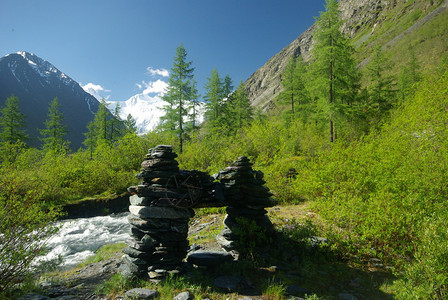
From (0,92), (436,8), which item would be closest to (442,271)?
(436,8)

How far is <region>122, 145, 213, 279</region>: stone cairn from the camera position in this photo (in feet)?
19.6

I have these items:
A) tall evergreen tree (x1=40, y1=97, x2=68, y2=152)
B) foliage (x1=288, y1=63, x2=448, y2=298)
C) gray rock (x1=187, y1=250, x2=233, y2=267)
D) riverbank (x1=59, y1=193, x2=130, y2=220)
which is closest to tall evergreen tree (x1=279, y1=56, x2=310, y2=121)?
foliage (x1=288, y1=63, x2=448, y2=298)

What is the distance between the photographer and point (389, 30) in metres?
97.9

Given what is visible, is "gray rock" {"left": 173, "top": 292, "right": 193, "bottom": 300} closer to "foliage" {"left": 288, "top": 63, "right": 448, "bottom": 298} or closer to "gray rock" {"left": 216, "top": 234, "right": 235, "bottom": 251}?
"gray rock" {"left": 216, "top": 234, "right": 235, "bottom": 251}

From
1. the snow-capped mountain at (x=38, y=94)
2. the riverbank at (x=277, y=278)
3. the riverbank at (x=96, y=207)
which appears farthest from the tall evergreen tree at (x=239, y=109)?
the snow-capped mountain at (x=38, y=94)

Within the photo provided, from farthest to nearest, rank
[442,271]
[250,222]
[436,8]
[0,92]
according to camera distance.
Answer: [0,92], [436,8], [250,222], [442,271]

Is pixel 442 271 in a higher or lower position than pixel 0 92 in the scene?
lower

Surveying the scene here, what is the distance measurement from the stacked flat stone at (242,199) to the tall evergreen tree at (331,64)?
44.3ft

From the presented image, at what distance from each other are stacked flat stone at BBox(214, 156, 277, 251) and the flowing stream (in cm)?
745

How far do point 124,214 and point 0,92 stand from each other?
581 ft

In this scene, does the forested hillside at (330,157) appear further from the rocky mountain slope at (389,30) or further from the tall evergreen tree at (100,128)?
the rocky mountain slope at (389,30)

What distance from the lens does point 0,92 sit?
5212 inches

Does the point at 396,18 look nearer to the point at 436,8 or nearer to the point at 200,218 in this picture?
the point at 436,8

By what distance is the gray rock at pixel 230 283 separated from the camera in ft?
17.4
